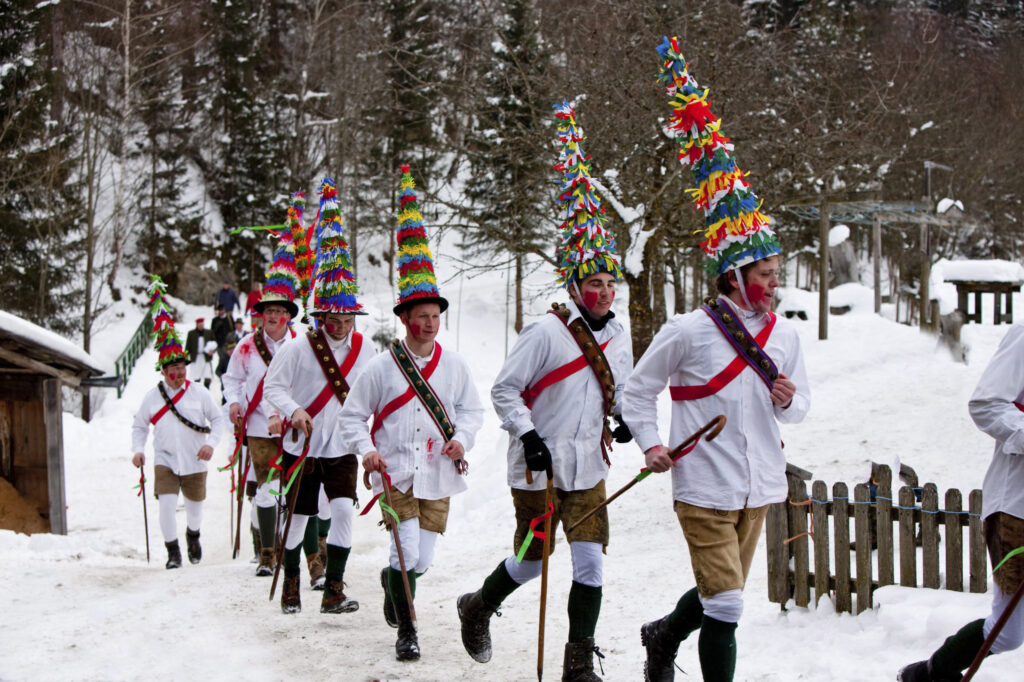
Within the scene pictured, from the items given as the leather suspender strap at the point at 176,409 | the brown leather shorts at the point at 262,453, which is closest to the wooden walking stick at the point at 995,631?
the brown leather shorts at the point at 262,453

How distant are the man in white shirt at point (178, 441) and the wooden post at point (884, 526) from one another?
6.06m

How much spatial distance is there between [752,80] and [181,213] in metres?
33.2

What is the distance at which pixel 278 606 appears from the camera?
7.05 m

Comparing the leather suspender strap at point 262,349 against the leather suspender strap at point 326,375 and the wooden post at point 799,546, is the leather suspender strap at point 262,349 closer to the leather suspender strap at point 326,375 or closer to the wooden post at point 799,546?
the leather suspender strap at point 326,375

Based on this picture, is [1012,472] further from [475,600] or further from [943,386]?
[943,386]

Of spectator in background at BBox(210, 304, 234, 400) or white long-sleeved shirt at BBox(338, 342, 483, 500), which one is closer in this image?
white long-sleeved shirt at BBox(338, 342, 483, 500)

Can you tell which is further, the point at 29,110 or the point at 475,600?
the point at 29,110

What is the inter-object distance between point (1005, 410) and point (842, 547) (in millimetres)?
2568

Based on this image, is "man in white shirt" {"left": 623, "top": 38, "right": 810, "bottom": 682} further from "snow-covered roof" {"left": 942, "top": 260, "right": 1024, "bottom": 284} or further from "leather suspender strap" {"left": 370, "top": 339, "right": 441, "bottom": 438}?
"snow-covered roof" {"left": 942, "top": 260, "right": 1024, "bottom": 284}

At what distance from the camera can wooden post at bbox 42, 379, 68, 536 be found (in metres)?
10.9

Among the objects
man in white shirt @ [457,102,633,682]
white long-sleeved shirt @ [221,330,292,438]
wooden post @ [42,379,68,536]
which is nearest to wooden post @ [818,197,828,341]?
white long-sleeved shirt @ [221,330,292,438]

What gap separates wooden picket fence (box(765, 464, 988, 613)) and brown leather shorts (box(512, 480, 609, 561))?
2003 mm

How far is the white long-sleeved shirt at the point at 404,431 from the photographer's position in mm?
5848

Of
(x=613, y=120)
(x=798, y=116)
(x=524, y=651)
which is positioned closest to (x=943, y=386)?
(x=798, y=116)
